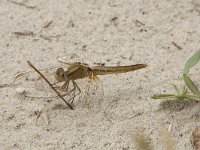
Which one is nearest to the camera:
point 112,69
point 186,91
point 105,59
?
point 186,91

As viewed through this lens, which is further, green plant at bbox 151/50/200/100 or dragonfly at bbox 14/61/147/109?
dragonfly at bbox 14/61/147/109

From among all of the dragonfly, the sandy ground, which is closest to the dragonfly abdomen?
the dragonfly

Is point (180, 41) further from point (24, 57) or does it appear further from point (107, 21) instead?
point (24, 57)

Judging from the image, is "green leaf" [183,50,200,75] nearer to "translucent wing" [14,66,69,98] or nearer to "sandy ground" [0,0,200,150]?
"sandy ground" [0,0,200,150]

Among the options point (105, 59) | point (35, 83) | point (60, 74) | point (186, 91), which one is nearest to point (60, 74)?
point (60, 74)

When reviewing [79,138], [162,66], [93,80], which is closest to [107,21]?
[162,66]

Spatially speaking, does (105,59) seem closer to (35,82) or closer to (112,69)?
(112,69)
